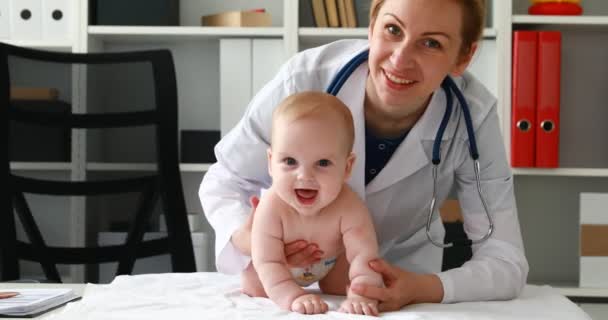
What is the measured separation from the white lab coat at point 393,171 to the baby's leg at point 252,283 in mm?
159

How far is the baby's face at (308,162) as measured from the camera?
112cm

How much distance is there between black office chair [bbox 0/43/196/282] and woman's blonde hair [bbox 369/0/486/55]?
87 cm

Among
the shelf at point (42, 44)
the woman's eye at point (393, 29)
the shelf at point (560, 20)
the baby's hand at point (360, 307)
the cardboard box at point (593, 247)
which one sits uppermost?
the shelf at point (560, 20)

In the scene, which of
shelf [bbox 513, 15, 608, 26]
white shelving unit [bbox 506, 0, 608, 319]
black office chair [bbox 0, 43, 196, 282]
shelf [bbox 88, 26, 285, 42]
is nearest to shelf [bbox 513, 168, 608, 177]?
white shelving unit [bbox 506, 0, 608, 319]

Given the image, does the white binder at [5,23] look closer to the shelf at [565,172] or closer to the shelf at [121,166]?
the shelf at [121,166]

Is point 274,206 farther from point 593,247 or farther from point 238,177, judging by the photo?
point 593,247

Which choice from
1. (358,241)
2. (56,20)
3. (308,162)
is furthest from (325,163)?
(56,20)

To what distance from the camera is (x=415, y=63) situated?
1306mm

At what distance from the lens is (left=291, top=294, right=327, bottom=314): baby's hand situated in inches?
42.2

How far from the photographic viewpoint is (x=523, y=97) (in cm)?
256

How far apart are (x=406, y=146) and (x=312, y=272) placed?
325mm

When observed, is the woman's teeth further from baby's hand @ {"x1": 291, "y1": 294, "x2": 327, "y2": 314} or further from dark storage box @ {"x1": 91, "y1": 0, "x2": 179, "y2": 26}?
dark storage box @ {"x1": 91, "y1": 0, "x2": 179, "y2": 26}

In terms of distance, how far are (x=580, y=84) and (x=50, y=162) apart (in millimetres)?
1816

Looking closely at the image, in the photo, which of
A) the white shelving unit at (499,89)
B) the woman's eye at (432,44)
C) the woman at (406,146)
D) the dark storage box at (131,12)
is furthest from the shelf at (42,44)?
the woman's eye at (432,44)
